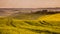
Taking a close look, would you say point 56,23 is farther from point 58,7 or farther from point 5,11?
point 5,11

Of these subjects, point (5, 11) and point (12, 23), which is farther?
point (5, 11)

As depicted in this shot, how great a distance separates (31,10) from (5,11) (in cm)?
37

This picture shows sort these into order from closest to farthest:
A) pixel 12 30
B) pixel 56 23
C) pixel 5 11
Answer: pixel 12 30, pixel 56 23, pixel 5 11

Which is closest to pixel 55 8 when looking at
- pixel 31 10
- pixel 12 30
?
pixel 31 10

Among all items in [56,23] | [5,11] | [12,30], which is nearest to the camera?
[12,30]

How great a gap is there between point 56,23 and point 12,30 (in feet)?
1.36

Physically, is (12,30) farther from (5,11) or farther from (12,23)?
(5,11)

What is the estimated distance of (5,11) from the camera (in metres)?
1.42
